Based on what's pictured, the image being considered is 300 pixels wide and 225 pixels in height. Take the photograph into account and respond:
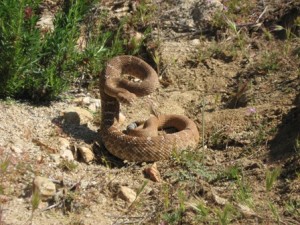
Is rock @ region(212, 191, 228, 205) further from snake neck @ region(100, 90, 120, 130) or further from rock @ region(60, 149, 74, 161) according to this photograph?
snake neck @ region(100, 90, 120, 130)

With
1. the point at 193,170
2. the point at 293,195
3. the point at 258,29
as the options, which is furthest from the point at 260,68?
the point at 293,195

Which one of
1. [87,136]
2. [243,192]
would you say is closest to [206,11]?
[87,136]

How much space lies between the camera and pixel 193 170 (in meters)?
6.45

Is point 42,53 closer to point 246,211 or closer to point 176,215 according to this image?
point 176,215

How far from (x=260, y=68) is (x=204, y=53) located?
0.96m

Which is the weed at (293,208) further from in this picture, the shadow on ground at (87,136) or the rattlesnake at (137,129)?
the shadow on ground at (87,136)

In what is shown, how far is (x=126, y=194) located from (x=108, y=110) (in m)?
1.78

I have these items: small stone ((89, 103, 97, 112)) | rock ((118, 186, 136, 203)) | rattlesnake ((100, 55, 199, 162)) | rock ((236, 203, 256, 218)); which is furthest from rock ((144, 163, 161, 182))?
small stone ((89, 103, 97, 112))

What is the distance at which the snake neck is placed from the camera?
24.6 feet

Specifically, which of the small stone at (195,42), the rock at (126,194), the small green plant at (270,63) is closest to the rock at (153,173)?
the rock at (126,194)

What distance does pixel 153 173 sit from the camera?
6.58 metres

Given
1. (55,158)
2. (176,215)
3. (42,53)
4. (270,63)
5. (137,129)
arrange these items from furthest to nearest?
(270,63) < (42,53) < (137,129) < (55,158) < (176,215)

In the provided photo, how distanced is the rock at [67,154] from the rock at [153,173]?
83 cm

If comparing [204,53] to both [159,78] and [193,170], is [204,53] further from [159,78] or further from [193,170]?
[193,170]
